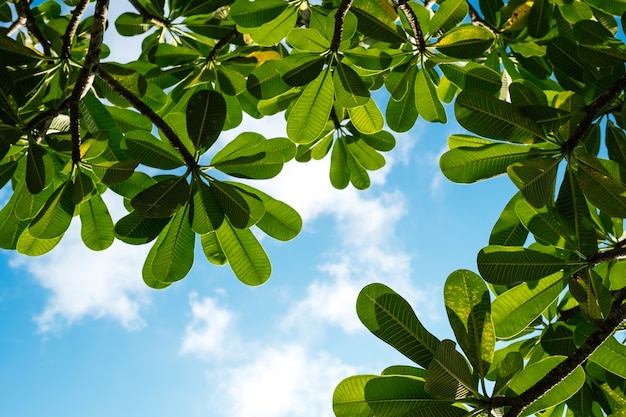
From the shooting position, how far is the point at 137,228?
2.04 m

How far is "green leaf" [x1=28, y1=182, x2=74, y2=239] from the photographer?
2.00 meters

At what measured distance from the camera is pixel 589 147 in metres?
2.03

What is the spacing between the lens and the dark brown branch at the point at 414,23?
Result: 2000 mm

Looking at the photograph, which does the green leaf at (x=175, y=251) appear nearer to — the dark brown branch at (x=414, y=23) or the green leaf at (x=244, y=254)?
the green leaf at (x=244, y=254)

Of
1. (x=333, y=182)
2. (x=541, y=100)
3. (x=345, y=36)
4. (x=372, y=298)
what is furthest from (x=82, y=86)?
(x=333, y=182)

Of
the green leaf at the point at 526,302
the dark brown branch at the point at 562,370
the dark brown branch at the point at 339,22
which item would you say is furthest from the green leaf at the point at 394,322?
the dark brown branch at the point at 339,22

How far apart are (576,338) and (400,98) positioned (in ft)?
4.00

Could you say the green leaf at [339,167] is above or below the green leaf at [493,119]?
above

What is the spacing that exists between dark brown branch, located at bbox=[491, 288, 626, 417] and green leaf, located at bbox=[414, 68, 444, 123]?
4.25 feet

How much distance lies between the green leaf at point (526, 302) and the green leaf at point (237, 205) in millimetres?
851

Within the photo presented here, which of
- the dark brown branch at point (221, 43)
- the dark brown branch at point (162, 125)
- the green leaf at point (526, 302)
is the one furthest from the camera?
the dark brown branch at point (221, 43)

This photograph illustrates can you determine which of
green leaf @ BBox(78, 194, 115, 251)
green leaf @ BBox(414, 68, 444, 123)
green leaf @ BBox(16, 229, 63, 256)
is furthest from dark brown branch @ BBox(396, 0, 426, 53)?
green leaf @ BBox(16, 229, 63, 256)

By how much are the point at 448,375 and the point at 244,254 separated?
1.01m

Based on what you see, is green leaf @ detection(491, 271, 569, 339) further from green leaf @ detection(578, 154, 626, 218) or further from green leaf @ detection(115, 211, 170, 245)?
green leaf @ detection(115, 211, 170, 245)
